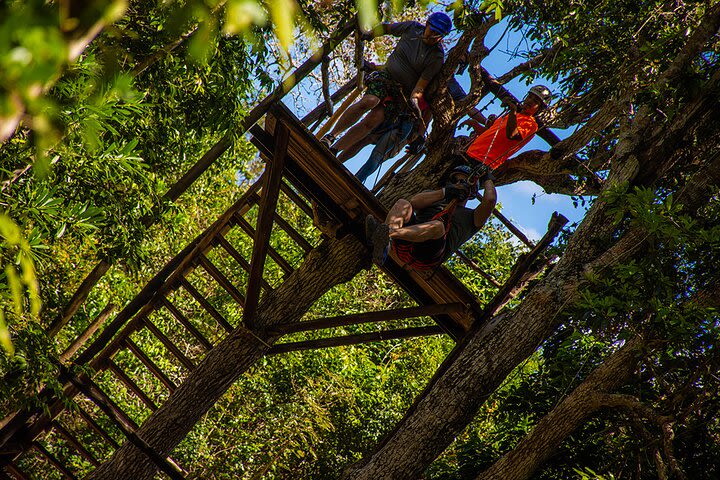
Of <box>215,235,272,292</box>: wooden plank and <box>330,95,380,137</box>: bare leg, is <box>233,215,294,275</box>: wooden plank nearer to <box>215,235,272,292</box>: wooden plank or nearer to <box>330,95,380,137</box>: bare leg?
<box>215,235,272,292</box>: wooden plank

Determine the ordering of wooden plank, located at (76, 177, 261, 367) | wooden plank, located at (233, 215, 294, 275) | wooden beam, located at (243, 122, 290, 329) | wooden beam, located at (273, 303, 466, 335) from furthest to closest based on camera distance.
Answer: wooden plank, located at (76, 177, 261, 367), wooden plank, located at (233, 215, 294, 275), wooden beam, located at (273, 303, 466, 335), wooden beam, located at (243, 122, 290, 329)

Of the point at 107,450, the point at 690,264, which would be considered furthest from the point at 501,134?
the point at 107,450

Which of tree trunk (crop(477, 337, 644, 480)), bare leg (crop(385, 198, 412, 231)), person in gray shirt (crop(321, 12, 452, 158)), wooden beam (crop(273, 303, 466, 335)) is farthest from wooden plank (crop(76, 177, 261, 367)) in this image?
tree trunk (crop(477, 337, 644, 480))

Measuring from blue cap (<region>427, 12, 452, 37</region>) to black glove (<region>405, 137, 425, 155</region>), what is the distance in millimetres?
1095

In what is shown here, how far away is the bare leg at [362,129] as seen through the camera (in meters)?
5.96

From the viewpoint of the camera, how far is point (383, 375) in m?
10.6

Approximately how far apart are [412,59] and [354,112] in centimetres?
71

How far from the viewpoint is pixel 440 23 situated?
5.70 metres

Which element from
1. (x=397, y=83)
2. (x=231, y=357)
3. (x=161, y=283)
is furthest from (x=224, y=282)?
(x=397, y=83)

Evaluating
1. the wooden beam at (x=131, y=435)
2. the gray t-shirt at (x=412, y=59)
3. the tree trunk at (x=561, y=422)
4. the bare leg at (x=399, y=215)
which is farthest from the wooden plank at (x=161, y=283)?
the tree trunk at (x=561, y=422)

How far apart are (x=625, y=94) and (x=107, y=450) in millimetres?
9179

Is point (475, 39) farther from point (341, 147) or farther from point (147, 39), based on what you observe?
point (147, 39)

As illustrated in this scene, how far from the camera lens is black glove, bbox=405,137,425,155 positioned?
21.1ft

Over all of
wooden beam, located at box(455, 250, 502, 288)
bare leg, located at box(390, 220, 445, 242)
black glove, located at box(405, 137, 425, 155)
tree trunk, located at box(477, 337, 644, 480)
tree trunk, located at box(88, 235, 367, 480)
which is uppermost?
black glove, located at box(405, 137, 425, 155)
